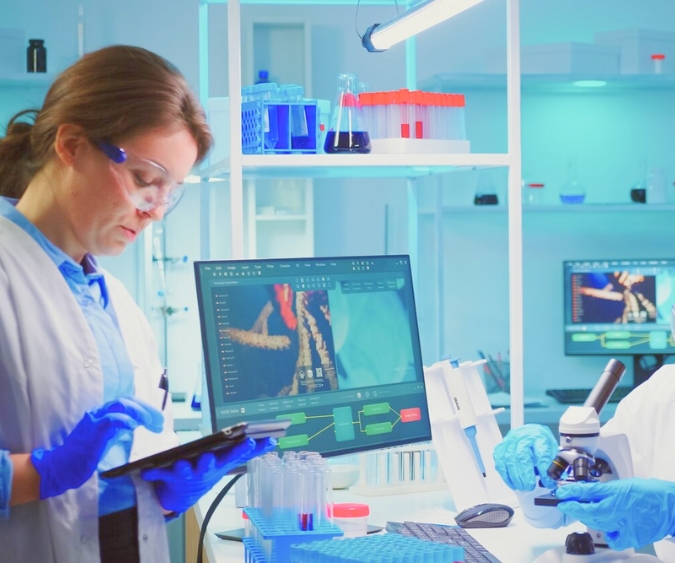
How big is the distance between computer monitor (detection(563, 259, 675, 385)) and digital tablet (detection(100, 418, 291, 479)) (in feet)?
10.9

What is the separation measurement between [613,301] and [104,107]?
3522 millimetres

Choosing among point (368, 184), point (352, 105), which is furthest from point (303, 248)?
point (352, 105)

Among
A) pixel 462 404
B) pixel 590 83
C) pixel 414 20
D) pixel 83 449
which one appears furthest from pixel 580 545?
pixel 590 83

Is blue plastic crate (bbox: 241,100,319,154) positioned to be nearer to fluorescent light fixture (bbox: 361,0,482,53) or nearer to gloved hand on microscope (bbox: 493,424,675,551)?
fluorescent light fixture (bbox: 361,0,482,53)

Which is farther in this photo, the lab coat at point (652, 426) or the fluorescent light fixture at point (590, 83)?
the fluorescent light fixture at point (590, 83)

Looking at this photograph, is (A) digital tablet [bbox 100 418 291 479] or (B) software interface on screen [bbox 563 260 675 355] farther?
(B) software interface on screen [bbox 563 260 675 355]

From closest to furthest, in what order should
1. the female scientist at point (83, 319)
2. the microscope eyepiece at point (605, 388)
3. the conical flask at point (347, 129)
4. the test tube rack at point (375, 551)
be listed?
the test tube rack at point (375, 551) < the female scientist at point (83, 319) < the microscope eyepiece at point (605, 388) < the conical flask at point (347, 129)

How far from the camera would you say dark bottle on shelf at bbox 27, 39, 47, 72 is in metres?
4.39

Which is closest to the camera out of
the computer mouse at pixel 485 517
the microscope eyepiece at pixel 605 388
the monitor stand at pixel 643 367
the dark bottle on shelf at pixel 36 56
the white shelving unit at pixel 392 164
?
the microscope eyepiece at pixel 605 388

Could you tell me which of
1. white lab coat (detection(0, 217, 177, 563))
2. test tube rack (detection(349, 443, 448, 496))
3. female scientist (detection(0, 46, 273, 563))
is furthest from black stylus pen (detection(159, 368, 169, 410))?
test tube rack (detection(349, 443, 448, 496))

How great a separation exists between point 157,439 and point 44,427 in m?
0.27

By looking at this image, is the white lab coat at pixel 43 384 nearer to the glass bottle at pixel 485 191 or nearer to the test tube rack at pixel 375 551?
the test tube rack at pixel 375 551

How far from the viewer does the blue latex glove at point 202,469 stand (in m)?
1.45

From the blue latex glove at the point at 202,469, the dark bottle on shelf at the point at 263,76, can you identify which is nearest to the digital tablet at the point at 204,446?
the blue latex glove at the point at 202,469
